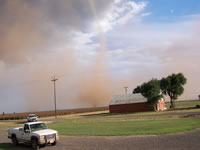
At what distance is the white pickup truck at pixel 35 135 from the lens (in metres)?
17.0

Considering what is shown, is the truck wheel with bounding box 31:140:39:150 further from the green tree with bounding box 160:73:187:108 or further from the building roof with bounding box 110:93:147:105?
the green tree with bounding box 160:73:187:108

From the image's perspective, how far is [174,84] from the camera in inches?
3792

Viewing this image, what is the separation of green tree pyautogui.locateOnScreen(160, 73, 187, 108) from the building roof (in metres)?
15.0

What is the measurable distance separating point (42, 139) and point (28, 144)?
188 cm

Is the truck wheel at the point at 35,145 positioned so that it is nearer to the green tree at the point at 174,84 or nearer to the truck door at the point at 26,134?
the truck door at the point at 26,134

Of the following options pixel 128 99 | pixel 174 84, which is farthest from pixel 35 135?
pixel 174 84

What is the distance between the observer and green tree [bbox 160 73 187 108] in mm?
95625

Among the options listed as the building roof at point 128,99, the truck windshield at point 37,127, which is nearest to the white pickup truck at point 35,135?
the truck windshield at point 37,127

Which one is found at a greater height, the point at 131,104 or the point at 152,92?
the point at 152,92

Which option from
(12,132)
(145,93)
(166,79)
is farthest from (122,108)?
(12,132)

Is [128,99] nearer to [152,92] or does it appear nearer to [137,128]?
[152,92]

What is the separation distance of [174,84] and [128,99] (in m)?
21.3

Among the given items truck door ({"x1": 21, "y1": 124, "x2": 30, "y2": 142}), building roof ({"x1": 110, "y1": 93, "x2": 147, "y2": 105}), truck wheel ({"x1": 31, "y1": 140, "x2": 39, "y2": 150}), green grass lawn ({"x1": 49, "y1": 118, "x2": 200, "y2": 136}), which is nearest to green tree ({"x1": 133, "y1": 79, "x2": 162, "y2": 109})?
building roof ({"x1": 110, "y1": 93, "x2": 147, "y2": 105})

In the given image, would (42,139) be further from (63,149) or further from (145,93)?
(145,93)
